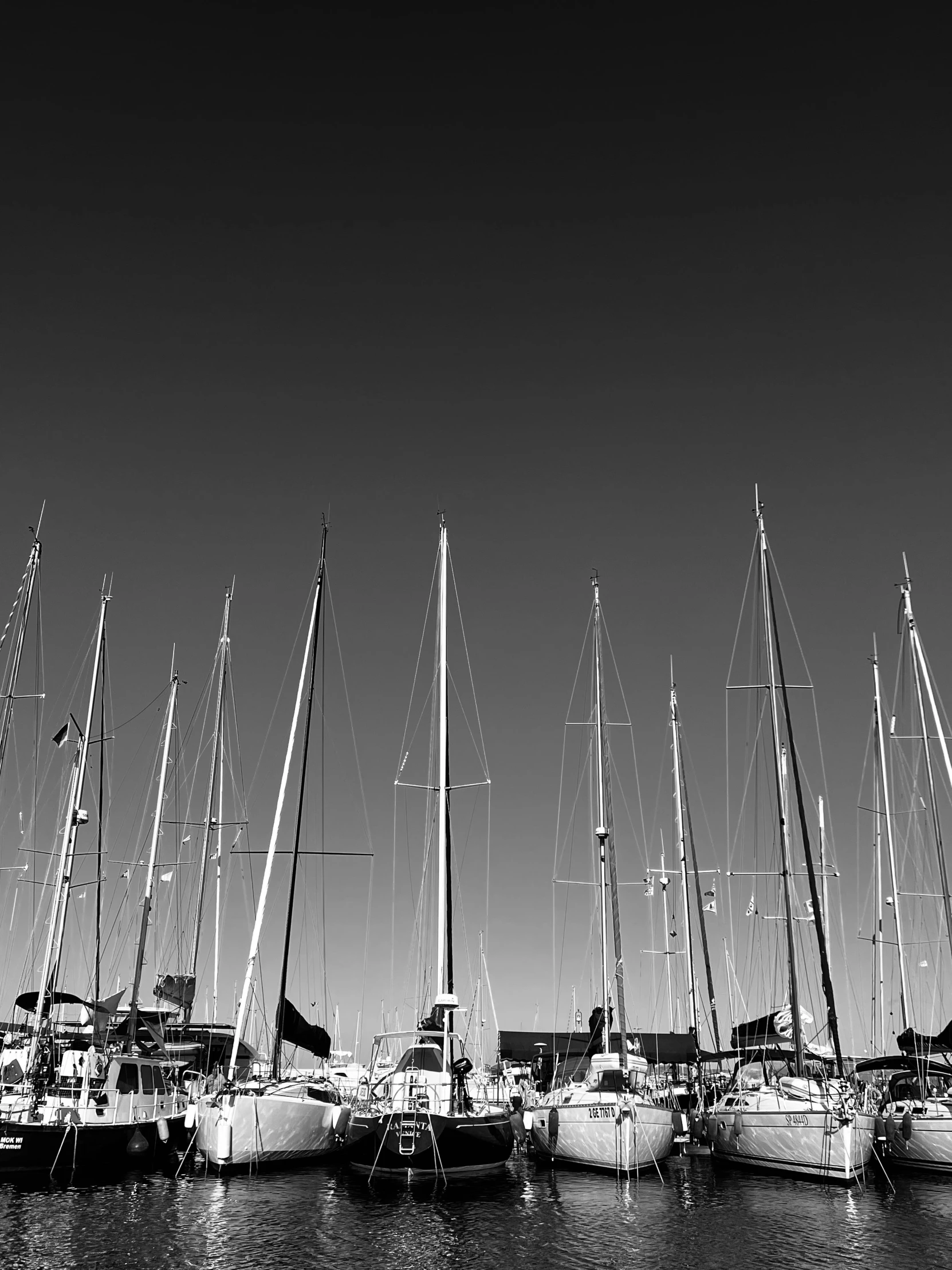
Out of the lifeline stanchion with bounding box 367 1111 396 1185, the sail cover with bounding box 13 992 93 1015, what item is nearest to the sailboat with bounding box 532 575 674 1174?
the lifeline stanchion with bounding box 367 1111 396 1185

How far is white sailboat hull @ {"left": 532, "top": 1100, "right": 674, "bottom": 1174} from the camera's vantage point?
34156 mm

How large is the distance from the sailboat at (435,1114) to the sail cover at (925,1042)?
21153 mm

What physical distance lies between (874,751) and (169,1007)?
44.1 m

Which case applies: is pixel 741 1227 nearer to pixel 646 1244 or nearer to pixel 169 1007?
pixel 646 1244

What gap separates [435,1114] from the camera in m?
30.9

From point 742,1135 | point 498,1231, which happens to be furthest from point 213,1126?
point 742,1135

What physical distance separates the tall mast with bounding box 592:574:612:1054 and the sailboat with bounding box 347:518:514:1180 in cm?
612

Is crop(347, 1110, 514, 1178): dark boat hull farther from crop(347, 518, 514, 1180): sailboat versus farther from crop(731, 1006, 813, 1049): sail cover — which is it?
crop(731, 1006, 813, 1049): sail cover

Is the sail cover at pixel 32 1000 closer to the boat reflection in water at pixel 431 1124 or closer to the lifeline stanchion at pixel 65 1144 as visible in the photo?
the lifeline stanchion at pixel 65 1144

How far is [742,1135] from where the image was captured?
36.2 meters

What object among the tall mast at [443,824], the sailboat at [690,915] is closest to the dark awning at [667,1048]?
the sailboat at [690,915]

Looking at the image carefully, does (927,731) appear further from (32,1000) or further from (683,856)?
(32,1000)

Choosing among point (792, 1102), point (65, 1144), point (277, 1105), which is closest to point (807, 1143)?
point (792, 1102)

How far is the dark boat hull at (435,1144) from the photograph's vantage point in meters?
30.7
